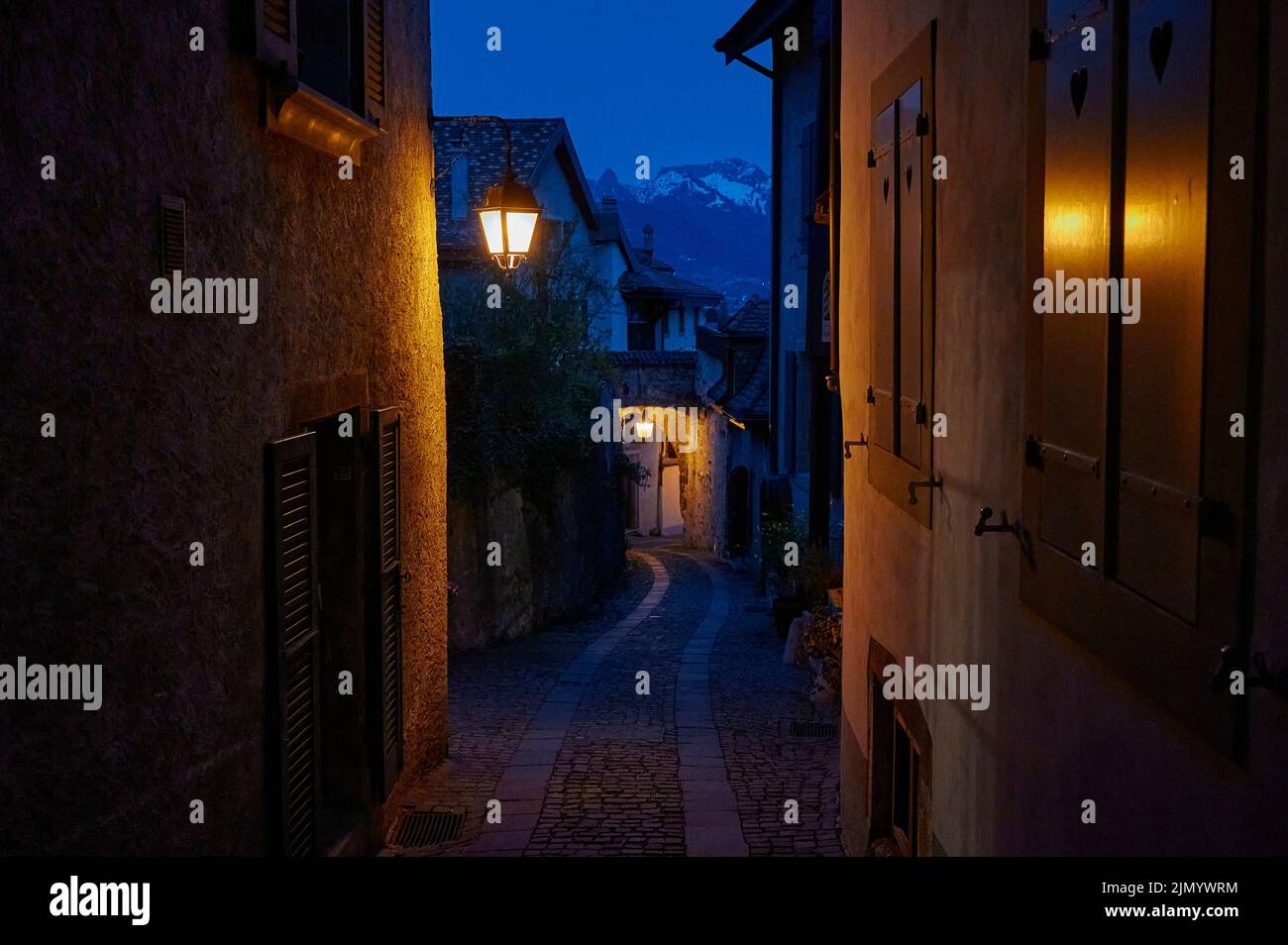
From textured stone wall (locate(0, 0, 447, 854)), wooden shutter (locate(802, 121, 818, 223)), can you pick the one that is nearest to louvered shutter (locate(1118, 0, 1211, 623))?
textured stone wall (locate(0, 0, 447, 854))

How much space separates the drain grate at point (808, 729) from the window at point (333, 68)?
606 cm

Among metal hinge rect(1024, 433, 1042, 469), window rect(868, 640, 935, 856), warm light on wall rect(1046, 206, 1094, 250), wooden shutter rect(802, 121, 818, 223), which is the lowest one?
window rect(868, 640, 935, 856)

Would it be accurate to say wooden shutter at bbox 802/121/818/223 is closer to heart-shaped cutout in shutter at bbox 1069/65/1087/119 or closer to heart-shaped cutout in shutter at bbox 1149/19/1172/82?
heart-shaped cutout in shutter at bbox 1069/65/1087/119

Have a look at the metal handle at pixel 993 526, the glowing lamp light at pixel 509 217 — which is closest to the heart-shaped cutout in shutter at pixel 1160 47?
the metal handle at pixel 993 526

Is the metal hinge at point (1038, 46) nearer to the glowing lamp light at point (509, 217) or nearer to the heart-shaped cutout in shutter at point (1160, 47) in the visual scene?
the heart-shaped cutout in shutter at point (1160, 47)

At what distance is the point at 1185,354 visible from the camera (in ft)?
8.59

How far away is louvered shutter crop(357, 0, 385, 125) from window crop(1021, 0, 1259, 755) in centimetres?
441

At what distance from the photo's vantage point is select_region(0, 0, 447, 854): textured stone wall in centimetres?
334

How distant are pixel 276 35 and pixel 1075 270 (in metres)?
3.57

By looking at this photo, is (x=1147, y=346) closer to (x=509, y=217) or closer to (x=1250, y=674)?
(x=1250, y=674)

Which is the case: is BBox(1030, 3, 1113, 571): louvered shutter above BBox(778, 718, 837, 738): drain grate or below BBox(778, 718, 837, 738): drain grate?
above

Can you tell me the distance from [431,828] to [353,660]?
1.39 metres

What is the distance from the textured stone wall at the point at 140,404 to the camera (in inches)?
131

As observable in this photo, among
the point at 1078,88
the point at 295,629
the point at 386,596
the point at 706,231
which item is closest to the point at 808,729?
the point at 386,596
